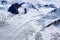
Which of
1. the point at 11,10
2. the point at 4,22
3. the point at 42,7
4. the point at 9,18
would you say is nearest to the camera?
the point at 4,22

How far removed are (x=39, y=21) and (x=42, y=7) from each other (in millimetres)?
3661

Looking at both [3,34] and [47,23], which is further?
[47,23]

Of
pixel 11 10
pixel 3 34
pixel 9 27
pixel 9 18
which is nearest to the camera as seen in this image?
pixel 3 34

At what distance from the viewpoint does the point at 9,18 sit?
8.98m

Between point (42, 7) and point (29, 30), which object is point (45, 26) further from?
point (42, 7)

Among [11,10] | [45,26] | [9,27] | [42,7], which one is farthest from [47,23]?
[42,7]

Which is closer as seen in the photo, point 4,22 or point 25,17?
point 4,22

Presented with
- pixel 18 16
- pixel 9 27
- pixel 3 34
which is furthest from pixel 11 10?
pixel 3 34

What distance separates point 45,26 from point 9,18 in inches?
86.2

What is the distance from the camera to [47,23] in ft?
26.7

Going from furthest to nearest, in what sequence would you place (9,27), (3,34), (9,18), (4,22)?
(9,18) < (4,22) < (9,27) < (3,34)

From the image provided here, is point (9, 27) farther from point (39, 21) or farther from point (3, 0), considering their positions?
point (3, 0)

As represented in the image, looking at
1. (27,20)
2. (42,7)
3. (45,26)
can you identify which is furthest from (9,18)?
(42,7)

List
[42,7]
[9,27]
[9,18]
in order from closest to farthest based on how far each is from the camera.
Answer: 1. [9,27]
2. [9,18]
3. [42,7]
